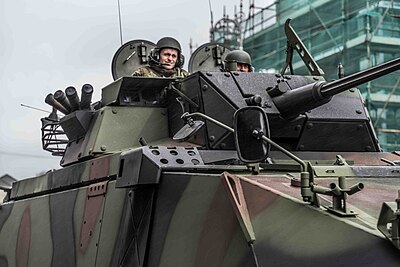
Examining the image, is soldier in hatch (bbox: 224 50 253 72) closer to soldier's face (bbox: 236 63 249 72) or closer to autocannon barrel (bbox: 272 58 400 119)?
soldier's face (bbox: 236 63 249 72)

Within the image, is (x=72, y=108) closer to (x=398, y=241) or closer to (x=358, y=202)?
(x=358, y=202)

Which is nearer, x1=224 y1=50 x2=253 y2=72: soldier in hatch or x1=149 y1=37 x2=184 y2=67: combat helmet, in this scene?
x1=224 y1=50 x2=253 y2=72: soldier in hatch

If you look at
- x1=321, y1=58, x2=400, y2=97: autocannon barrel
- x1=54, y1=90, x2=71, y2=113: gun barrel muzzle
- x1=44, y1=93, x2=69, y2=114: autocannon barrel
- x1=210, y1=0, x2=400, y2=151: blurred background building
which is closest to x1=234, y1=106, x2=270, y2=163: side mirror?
x1=321, y1=58, x2=400, y2=97: autocannon barrel

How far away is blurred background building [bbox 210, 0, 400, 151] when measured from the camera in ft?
59.7

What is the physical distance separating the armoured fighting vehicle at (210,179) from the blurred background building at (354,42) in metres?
9.82

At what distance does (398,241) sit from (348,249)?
26 cm

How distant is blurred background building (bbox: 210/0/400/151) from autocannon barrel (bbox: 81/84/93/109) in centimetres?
1043

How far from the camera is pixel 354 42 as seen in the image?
18.8 m

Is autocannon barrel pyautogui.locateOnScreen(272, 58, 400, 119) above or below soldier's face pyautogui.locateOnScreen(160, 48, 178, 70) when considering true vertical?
below

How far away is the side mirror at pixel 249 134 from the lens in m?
4.54

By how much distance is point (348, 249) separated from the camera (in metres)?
3.81

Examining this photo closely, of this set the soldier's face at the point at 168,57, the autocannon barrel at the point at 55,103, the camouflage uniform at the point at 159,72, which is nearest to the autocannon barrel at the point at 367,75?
the camouflage uniform at the point at 159,72

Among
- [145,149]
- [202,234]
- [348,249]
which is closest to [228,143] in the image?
[145,149]

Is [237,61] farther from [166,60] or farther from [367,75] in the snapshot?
[367,75]
